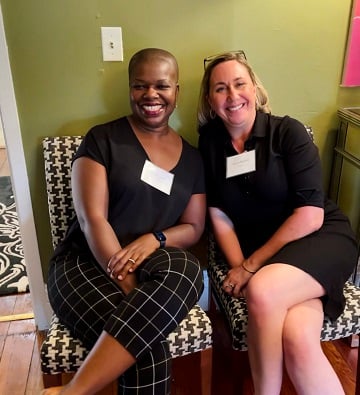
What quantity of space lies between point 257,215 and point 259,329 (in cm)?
40

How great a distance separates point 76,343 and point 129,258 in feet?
0.94

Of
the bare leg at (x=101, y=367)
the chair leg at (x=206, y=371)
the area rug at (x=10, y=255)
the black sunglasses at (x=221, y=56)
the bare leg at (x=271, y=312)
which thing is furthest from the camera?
the area rug at (x=10, y=255)

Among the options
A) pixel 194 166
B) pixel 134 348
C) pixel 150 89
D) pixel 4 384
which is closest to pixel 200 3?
pixel 150 89

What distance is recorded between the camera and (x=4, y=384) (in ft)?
5.31

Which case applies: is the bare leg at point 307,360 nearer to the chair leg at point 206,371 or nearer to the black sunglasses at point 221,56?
the chair leg at point 206,371

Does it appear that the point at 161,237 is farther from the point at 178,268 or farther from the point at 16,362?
the point at 16,362

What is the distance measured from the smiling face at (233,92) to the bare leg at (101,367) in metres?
0.78

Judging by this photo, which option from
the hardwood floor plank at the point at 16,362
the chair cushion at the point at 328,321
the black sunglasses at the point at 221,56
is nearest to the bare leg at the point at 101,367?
the chair cushion at the point at 328,321

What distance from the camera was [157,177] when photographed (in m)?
1.41

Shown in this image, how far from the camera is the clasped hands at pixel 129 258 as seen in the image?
4.30 ft

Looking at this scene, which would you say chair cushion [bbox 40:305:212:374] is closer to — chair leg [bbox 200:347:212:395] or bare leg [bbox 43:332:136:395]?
bare leg [bbox 43:332:136:395]

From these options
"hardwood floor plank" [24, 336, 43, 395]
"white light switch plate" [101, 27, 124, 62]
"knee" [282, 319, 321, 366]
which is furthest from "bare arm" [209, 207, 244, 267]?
"hardwood floor plank" [24, 336, 43, 395]

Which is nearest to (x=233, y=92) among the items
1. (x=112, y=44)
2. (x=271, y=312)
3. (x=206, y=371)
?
(x=112, y=44)

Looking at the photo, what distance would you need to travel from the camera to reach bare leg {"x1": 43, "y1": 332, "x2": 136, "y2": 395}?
1104mm
